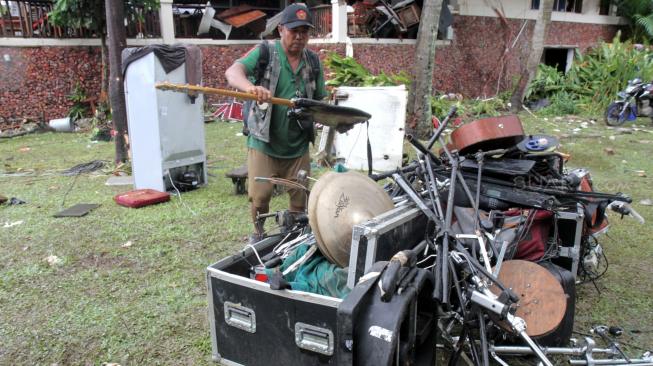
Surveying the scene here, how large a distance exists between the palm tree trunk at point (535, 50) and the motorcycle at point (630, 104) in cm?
191

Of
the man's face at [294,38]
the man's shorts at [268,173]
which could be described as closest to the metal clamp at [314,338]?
the man's shorts at [268,173]

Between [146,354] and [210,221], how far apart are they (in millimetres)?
2132

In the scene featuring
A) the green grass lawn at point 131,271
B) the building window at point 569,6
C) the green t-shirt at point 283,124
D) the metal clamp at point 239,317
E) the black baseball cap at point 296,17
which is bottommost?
the green grass lawn at point 131,271

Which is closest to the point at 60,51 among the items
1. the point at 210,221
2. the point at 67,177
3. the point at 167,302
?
the point at 67,177

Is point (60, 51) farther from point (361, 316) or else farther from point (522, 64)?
point (522, 64)

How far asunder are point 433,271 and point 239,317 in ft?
3.09

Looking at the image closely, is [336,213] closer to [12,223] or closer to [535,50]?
[12,223]

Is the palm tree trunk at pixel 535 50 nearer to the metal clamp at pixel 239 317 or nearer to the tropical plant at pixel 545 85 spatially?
the tropical plant at pixel 545 85

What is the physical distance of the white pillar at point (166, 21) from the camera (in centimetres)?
1080

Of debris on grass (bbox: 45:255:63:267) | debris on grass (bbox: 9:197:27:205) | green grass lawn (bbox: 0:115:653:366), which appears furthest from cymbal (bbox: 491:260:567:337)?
debris on grass (bbox: 9:197:27:205)

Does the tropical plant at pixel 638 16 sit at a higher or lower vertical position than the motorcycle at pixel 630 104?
higher

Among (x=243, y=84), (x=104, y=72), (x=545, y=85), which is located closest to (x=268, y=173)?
(x=243, y=84)

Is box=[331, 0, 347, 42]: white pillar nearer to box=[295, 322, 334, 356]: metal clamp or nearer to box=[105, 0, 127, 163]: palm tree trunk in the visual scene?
box=[105, 0, 127, 163]: palm tree trunk

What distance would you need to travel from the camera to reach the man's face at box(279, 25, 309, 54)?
3.14 metres
